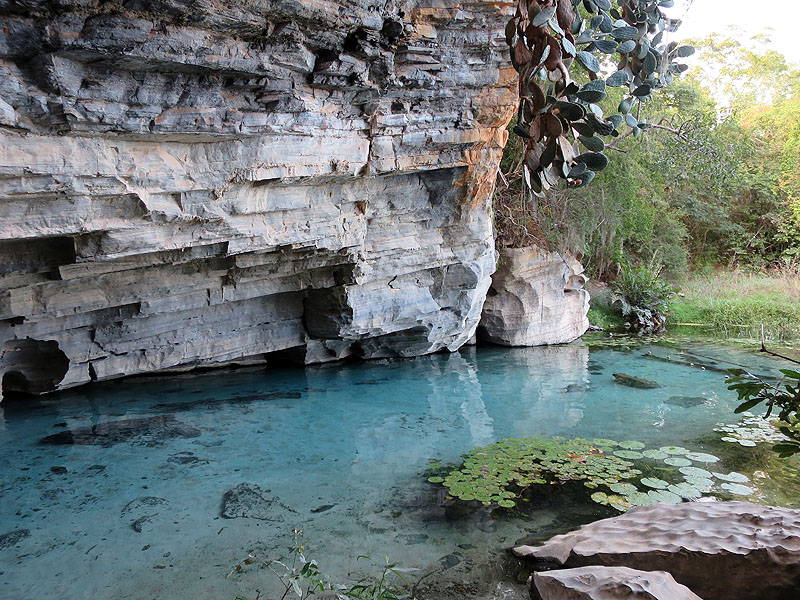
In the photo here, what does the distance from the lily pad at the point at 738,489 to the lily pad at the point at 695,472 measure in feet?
0.48

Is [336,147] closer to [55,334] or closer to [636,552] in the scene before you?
[55,334]

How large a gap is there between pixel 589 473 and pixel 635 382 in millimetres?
3191

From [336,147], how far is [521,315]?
4669mm

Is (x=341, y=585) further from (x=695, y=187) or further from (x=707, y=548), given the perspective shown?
(x=695, y=187)

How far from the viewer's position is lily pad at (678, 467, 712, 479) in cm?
419

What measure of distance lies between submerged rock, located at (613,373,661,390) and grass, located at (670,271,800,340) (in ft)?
13.4

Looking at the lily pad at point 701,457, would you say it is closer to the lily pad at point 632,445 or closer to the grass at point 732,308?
the lily pad at point 632,445

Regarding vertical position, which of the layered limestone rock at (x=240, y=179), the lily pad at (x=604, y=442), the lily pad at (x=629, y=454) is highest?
the layered limestone rock at (x=240, y=179)

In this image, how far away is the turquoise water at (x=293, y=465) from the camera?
10.2ft

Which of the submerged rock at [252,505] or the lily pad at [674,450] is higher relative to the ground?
the lily pad at [674,450]

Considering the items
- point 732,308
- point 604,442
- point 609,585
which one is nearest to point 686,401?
point 604,442

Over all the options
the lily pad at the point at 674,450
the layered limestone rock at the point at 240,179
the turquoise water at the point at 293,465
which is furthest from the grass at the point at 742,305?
the lily pad at the point at 674,450

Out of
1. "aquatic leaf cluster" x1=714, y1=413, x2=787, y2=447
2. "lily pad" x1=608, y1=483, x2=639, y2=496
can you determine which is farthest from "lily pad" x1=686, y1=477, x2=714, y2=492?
→ "aquatic leaf cluster" x1=714, y1=413, x2=787, y2=447

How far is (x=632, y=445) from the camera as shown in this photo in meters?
4.80
